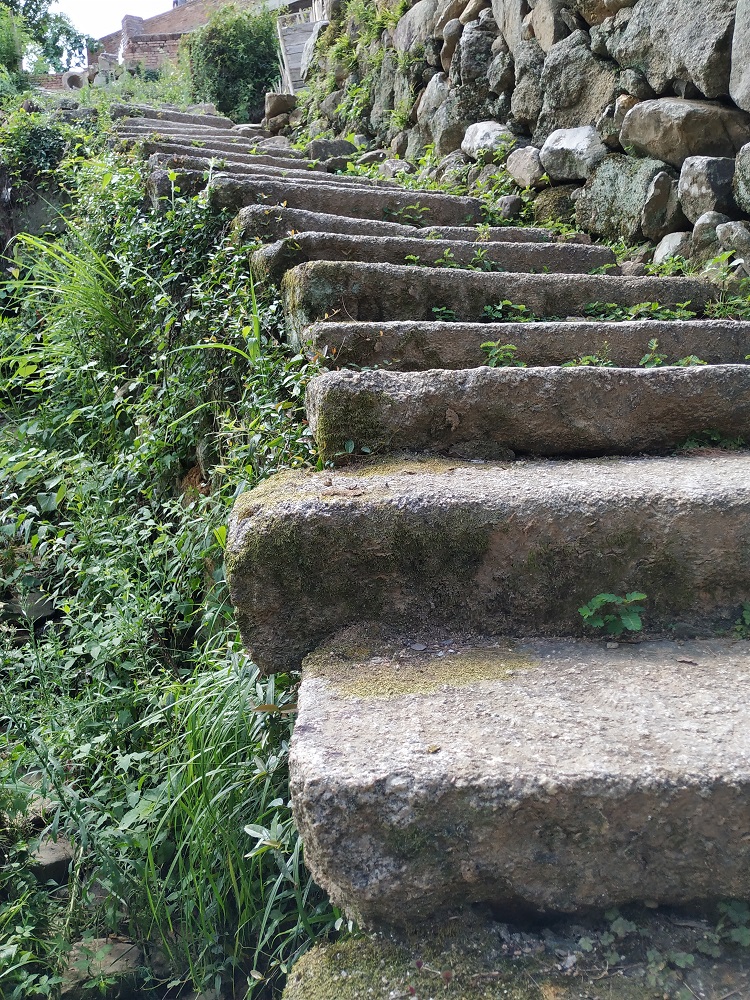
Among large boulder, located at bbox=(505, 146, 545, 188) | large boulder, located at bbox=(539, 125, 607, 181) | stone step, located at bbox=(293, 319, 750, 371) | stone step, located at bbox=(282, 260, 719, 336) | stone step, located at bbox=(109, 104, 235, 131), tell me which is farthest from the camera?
stone step, located at bbox=(109, 104, 235, 131)

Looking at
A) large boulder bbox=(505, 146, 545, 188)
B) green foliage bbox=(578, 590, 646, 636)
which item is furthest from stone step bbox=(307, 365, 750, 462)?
large boulder bbox=(505, 146, 545, 188)

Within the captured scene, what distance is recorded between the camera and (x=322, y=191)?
3602 millimetres

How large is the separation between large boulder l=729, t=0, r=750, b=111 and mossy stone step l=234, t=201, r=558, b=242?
1.00 metres

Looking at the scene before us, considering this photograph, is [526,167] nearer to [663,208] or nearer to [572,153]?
[572,153]

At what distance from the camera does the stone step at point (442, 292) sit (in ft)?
7.75

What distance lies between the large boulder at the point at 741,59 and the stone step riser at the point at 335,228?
3.31 ft

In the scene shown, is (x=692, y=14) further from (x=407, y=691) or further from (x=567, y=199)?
(x=407, y=691)

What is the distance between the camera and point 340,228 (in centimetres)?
309

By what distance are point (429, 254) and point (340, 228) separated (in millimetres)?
404

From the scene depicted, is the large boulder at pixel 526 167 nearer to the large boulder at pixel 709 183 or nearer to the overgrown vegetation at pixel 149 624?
the large boulder at pixel 709 183

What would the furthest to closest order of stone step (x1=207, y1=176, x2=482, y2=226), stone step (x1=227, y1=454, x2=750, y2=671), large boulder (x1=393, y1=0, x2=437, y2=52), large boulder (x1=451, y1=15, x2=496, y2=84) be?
large boulder (x1=393, y1=0, x2=437, y2=52), large boulder (x1=451, y1=15, x2=496, y2=84), stone step (x1=207, y1=176, x2=482, y2=226), stone step (x1=227, y1=454, x2=750, y2=671)

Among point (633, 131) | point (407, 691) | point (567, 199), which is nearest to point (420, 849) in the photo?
point (407, 691)

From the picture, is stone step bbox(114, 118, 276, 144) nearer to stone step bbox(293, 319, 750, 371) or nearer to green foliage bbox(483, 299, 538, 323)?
green foliage bbox(483, 299, 538, 323)

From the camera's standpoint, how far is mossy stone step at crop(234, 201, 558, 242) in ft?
9.29
